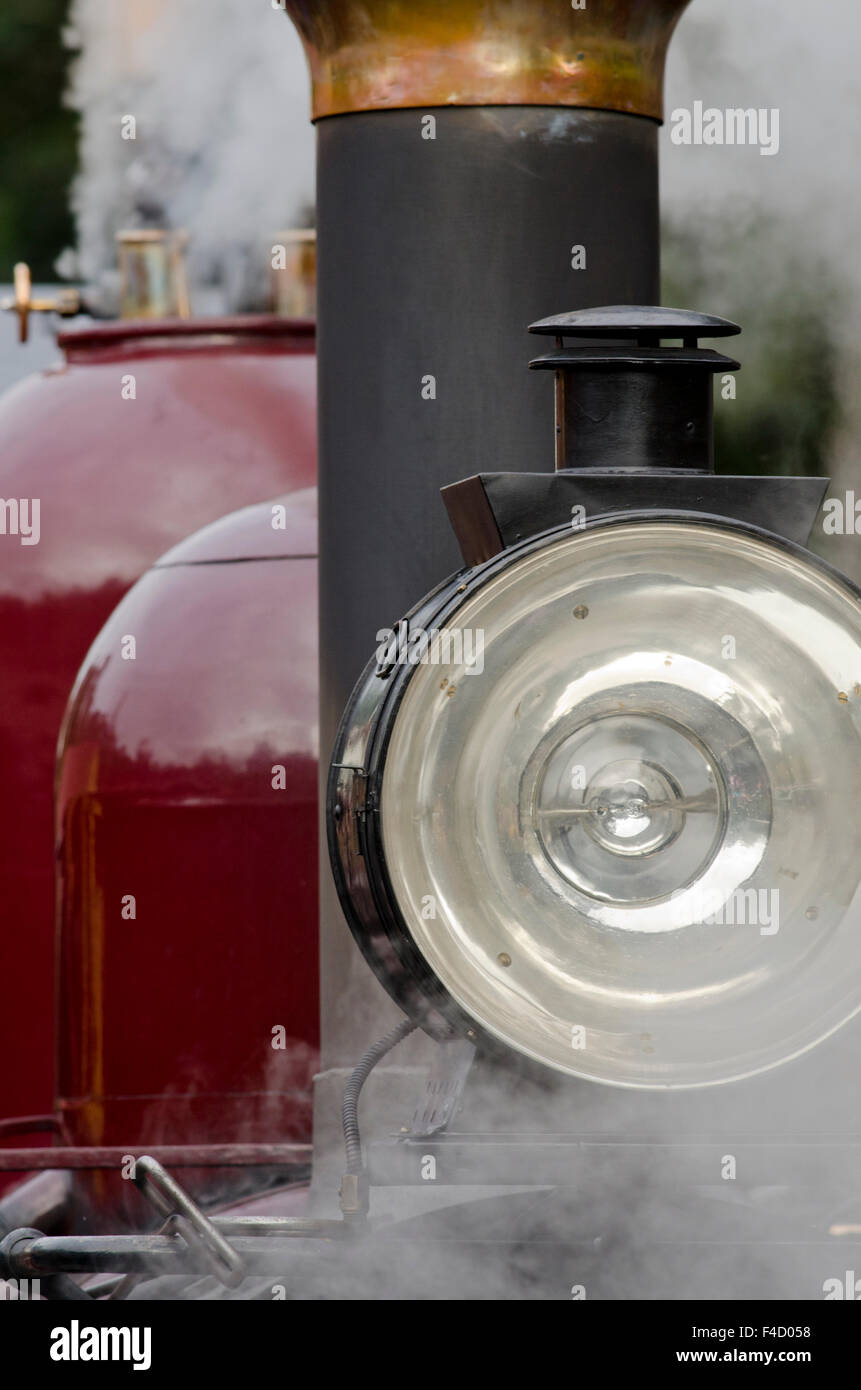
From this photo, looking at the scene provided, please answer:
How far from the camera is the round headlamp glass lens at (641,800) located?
1974mm

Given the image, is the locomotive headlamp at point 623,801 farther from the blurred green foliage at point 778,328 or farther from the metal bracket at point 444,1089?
the blurred green foliage at point 778,328

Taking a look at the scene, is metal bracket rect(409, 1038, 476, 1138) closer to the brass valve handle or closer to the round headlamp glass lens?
the round headlamp glass lens

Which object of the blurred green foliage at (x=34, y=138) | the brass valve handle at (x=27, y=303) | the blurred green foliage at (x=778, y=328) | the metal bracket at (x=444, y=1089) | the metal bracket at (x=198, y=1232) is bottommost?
the metal bracket at (x=198, y=1232)

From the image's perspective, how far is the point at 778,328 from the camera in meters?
3.26

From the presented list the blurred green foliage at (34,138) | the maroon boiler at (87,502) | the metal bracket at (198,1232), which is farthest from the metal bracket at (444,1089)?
the blurred green foliage at (34,138)

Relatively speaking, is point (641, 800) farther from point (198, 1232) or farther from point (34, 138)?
point (34, 138)

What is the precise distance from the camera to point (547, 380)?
2.44 meters

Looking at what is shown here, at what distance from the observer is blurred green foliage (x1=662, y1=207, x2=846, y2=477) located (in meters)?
3.22

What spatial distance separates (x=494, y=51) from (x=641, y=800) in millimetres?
879

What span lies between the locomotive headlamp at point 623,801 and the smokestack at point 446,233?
0.43 meters

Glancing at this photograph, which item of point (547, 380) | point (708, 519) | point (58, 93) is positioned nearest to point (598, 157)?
point (547, 380)

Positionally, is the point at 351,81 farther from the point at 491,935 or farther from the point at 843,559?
the point at 843,559
